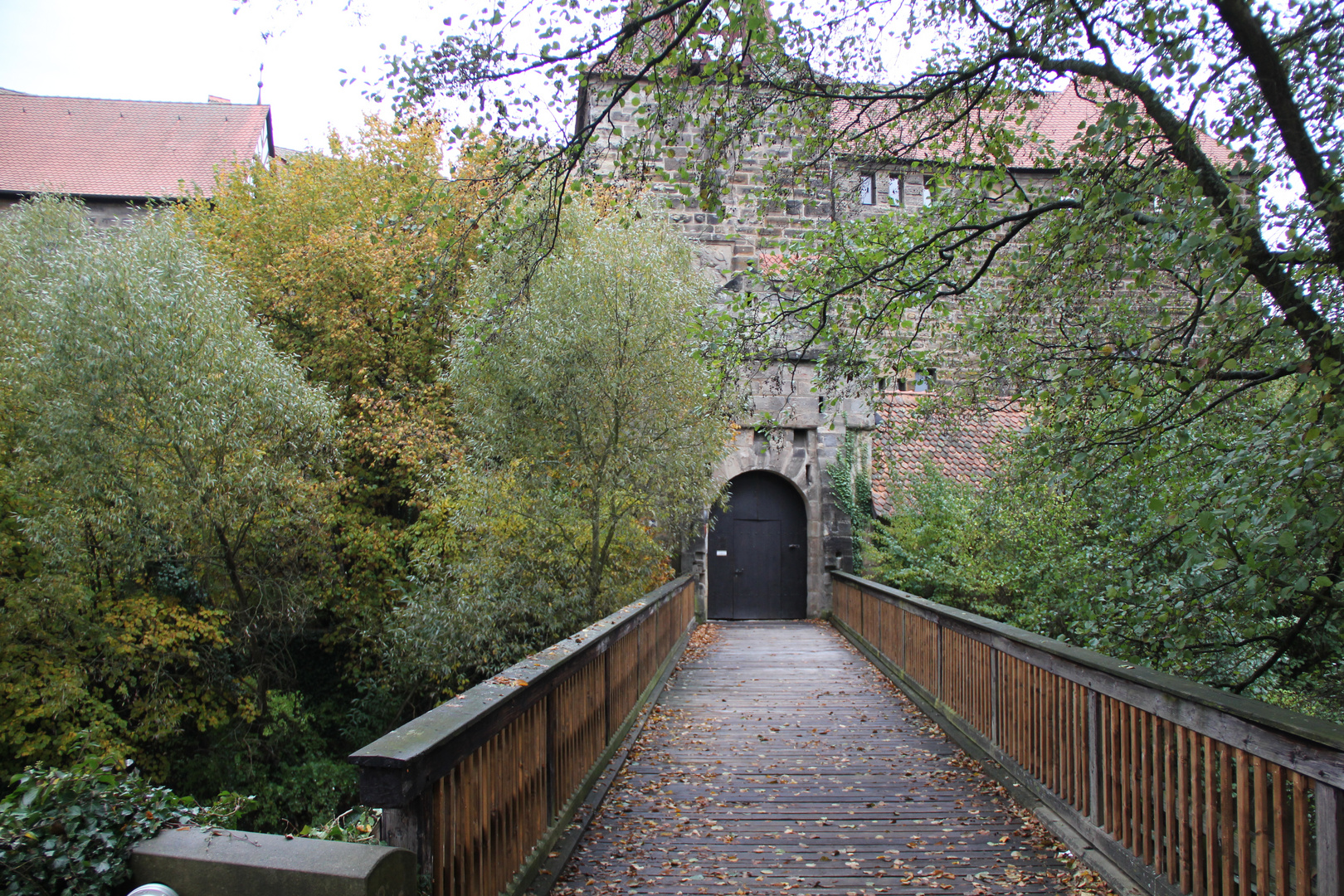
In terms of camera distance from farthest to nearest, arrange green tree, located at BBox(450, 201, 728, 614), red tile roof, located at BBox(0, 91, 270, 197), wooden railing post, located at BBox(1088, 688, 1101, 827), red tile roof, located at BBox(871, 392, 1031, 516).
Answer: red tile roof, located at BBox(0, 91, 270, 197), red tile roof, located at BBox(871, 392, 1031, 516), green tree, located at BBox(450, 201, 728, 614), wooden railing post, located at BBox(1088, 688, 1101, 827)

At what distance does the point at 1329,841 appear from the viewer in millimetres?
2418

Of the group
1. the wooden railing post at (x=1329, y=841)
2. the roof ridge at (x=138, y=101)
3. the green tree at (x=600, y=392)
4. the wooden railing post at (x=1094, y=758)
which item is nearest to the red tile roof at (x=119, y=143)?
the roof ridge at (x=138, y=101)

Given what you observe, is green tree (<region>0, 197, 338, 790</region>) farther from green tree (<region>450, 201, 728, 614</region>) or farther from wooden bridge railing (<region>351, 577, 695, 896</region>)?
wooden bridge railing (<region>351, 577, 695, 896</region>)

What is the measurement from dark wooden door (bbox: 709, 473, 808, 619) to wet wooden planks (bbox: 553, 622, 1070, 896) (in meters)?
7.05

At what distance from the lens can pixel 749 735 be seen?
6367 millimetres

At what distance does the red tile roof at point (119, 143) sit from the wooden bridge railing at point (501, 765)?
23.8m

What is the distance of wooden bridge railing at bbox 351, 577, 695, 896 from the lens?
244 centimetres

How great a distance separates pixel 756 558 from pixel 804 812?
10169mm

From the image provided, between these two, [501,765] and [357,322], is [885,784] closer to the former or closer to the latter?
[501,765]

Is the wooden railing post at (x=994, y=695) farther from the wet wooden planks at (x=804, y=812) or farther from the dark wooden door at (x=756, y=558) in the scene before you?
the dark wooden door at (x=756, y=558)

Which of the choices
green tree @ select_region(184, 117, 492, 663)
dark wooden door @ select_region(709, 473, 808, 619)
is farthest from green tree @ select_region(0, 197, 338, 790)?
dark wooden door @ select_region(709, 473, 808, 619)

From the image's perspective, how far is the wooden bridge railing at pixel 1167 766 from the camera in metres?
2.59

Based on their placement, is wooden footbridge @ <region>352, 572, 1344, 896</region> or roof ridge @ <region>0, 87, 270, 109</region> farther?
roof ridge @ <region>0, 87, 270, 109</region>

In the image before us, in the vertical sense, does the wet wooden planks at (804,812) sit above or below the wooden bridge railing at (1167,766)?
below
